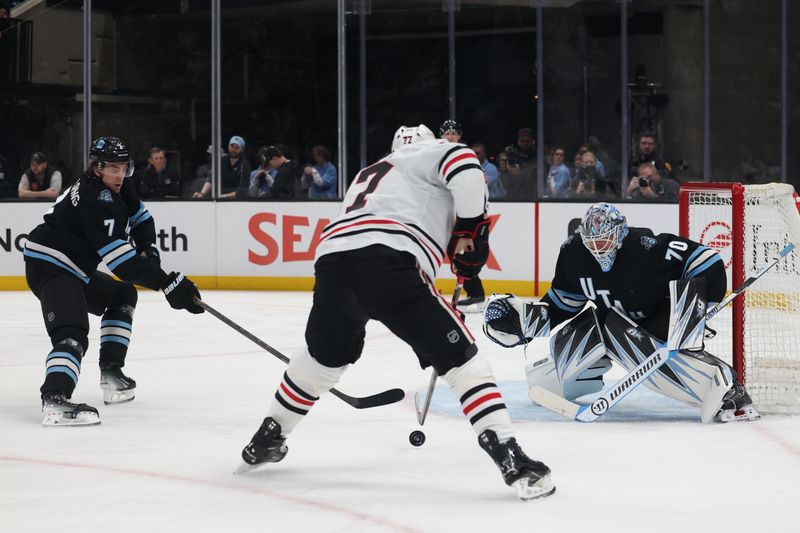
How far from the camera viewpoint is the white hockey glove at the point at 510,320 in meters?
4.11

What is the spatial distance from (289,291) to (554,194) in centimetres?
210

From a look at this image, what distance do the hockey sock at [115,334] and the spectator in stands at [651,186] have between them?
508 cm

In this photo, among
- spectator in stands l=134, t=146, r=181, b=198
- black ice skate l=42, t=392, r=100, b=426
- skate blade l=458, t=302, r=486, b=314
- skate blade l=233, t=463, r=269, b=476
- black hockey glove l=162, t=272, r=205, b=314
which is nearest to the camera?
skate blade l=233, t=463, r=269, b=476

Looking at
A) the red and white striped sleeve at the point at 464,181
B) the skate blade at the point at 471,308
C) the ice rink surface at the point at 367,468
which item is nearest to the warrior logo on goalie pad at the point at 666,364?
the ice rink surface at the point at 367,468

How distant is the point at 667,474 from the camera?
130 inches

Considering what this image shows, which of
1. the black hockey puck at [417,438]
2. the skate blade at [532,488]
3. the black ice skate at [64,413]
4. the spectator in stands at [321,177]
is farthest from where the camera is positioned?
the spectator in stands at [321,177]

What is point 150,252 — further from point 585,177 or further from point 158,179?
point 158,179

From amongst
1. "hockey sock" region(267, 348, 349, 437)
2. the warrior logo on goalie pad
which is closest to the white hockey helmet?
"hockey sock" region(267, 348, 349, 437)

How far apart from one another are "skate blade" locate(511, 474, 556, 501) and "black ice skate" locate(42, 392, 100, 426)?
1.70 meters

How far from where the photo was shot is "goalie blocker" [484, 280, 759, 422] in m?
3.97

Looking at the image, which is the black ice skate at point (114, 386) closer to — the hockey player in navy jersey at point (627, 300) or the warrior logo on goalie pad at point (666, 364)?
the hockey player in navy jersey at point (627, 300)

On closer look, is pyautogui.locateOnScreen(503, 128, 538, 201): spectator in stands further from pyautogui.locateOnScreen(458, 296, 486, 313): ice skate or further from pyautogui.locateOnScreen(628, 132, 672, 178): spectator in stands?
pyautogui.locateOnScreen(458, 296, 486, 313): ice skate

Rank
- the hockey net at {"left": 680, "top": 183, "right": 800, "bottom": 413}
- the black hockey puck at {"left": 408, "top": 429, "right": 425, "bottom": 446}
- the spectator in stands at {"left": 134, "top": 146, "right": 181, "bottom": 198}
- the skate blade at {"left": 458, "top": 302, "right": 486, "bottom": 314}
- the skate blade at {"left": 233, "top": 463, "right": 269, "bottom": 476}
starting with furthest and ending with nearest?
1. the spectator in stands at {"left": 134, "top": 146, "right": 181, "bottom": 198}
2. the skate blade at {"left": 458, "top": 302, "right": 486, "bottom": 314}
3. the hockey net at {"left": 680, "top": 183, "right": 800, "bottom": 413}
4. the black hockey puck at {"left": 408, "top": 429, "right": 425, "bottom": 446}
5. the skate blade at {"left": 233, "top": 463, "right": 269, "bottom": 476}

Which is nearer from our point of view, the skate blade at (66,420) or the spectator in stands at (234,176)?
the skate blade at (66,420)
